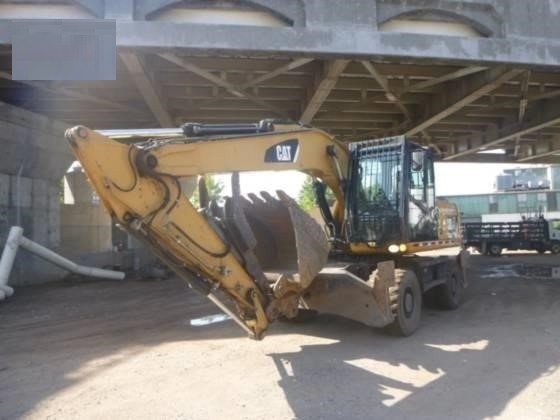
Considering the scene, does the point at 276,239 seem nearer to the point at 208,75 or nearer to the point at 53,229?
the point at 208,75

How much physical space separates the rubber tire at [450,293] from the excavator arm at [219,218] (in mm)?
4081

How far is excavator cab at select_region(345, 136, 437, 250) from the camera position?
8469 millimetres

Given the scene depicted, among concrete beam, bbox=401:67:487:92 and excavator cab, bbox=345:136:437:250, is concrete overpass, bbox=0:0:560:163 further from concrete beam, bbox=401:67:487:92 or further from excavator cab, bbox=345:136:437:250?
excavator cab, bbox=345:136:437:250

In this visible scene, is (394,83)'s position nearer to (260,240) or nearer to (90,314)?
(260,240)

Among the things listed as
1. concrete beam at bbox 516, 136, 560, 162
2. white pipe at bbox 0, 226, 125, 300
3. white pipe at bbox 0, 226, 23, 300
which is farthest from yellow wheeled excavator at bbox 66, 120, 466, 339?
concrete beam at bbox 516, 136, 560, 162

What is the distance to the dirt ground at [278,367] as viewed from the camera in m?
5.05

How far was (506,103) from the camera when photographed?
14.7 m

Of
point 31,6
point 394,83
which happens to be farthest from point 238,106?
point 31,6

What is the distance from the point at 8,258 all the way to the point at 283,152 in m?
8.60

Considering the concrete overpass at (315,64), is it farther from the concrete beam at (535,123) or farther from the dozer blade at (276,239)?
the dozer blade at (276,239)

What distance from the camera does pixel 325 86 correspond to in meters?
11.9

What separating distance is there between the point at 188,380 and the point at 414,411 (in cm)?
242

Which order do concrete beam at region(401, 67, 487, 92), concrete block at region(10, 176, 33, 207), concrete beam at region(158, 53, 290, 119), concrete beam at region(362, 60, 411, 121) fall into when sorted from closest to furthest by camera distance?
concrete beam at region(158, 53, 290, 119), concrete beam at region(362, 60, 411, 121), concrete beam at region(401, 67, 487, 92), concrete block at region(10, 176, 33, 207)

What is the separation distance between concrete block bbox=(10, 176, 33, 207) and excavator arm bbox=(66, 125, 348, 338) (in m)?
9.44
